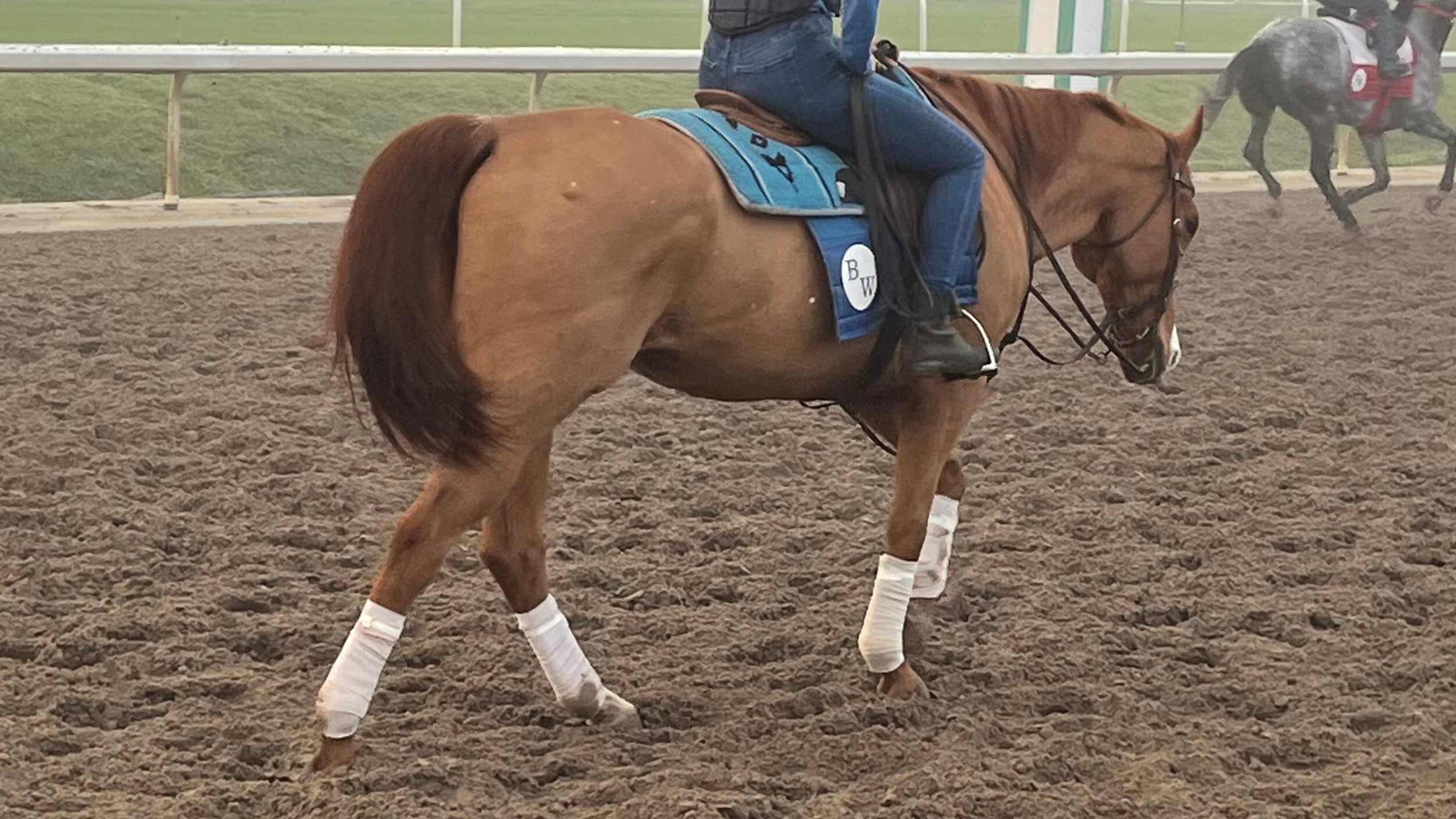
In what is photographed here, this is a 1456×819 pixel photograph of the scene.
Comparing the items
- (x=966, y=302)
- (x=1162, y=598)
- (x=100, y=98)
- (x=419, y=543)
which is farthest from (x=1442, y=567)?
(x=100, y=98)

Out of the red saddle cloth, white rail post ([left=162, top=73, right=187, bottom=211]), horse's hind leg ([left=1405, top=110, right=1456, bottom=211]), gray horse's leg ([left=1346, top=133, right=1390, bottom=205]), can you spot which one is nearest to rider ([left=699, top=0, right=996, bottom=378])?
white rail post ([left=162, top=73, right=187, bottom=211])

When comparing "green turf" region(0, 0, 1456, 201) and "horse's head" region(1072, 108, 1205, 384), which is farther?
"green turf" region(0, 0, 1456, 201)

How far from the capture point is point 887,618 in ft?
13.6

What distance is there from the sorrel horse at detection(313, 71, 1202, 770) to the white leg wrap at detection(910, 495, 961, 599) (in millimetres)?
722

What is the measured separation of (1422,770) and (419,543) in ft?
7.06

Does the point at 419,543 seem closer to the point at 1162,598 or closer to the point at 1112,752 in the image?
the point at 1112,752

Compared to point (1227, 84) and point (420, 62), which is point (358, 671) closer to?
point (420, 62)

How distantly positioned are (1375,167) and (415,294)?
10419mm

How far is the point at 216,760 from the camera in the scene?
3.62 meters

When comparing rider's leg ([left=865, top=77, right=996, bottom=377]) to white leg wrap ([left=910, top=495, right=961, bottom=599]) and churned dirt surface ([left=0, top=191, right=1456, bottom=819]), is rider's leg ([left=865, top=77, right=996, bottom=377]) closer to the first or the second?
white leg wrap ([left=910, top=495, right=961, bottom=599])

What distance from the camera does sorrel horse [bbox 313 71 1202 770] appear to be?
3.31 metres

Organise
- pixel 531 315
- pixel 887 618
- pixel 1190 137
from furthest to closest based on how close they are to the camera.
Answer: pixel 1190 137, pixel 887 618, pixel 531 315

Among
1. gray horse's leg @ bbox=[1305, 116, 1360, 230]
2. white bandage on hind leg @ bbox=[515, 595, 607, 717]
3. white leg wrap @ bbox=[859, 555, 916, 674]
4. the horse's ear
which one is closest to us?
white bandage on hind leg @ bbox=[515, 595, 607, 717]

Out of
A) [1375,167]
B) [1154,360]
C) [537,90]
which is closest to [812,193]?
[1154,360]
